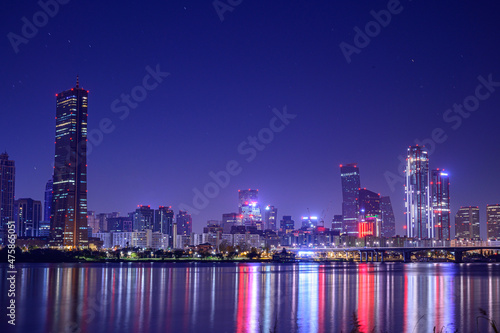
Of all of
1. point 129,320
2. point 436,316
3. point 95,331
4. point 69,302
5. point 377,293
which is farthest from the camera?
point 377,293

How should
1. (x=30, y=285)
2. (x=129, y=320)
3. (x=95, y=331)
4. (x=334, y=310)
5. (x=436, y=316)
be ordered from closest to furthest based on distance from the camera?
(x=95, y=331) → (x=129, y=320) → (x=436, y=316) → (x=334, y=310) → (x=30, y=285)

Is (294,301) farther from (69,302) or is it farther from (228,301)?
(69,302)

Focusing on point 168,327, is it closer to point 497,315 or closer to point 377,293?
point 497,315

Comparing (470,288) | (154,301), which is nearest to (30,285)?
(154,301)

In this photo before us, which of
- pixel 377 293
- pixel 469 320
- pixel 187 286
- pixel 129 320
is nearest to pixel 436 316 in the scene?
pixel 469 320

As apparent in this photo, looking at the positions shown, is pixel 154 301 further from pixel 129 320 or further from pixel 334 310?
pixel 334 310

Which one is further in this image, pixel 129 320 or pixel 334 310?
pixel 334 310

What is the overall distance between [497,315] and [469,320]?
161 inches

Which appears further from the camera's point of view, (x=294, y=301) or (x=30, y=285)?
(x=30, y=285)

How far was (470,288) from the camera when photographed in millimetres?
78062

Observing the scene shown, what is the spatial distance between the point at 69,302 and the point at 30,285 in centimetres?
2461

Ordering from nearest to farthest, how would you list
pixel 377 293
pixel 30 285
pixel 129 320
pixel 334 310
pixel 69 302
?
pixel 129 320 < pixel 334 310 < pixel 69 302 < pixel 377 293 < pixel 30 285

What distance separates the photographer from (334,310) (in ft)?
171

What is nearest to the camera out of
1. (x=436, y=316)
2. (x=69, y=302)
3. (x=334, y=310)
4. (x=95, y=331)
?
(x=95, y=331)
